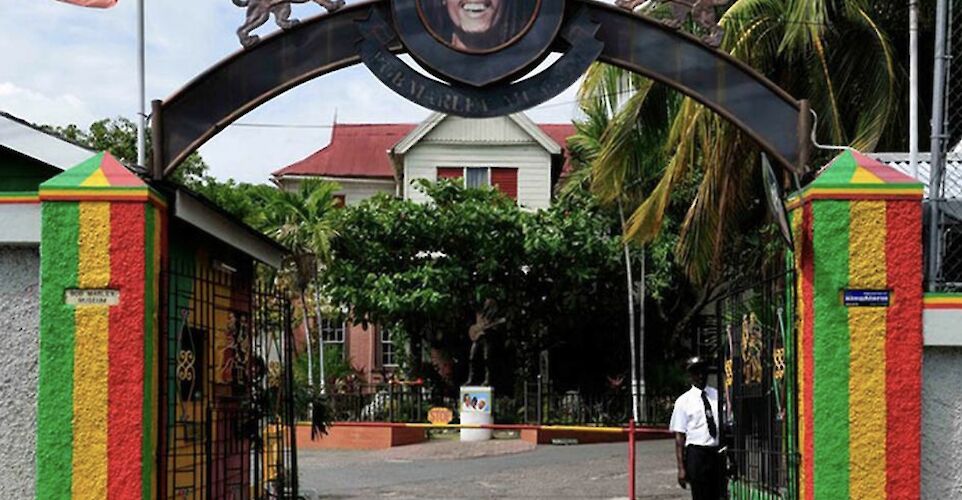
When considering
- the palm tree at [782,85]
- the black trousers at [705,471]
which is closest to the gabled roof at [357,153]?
the palm tree at [782,85]

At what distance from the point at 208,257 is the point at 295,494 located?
10.3ft

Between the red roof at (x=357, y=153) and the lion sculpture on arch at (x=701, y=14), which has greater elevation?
the red roof at (x=357, y=153)

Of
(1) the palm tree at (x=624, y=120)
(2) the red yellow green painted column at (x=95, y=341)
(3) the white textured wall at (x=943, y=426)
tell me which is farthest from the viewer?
(1) the palm tree at (x=624, y=120)

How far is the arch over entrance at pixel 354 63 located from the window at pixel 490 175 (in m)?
25.4

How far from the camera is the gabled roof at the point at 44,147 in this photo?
497 inches

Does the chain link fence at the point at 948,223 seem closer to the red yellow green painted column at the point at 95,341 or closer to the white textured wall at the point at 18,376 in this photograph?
the red yellow green painted column at the point at 95,341

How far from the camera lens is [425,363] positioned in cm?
3288

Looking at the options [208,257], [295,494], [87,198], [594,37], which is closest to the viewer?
[87,198]

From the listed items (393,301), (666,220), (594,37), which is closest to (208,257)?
(594,37)

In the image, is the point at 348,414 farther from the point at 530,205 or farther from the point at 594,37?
the point at 594,37

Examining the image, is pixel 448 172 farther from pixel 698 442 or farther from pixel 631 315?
pixel 698 442

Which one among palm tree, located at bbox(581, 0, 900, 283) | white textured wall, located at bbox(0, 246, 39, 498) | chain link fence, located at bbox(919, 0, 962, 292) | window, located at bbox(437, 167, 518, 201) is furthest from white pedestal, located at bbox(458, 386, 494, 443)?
white textured wall, located at bbox(0, 246, 39, 498)

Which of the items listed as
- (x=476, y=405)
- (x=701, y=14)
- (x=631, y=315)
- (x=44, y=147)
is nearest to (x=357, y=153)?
(x=631, y=315)

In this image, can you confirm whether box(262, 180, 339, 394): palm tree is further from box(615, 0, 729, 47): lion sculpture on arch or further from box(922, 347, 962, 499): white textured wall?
Result: box(922, 347, 962, 499): white textured wall
